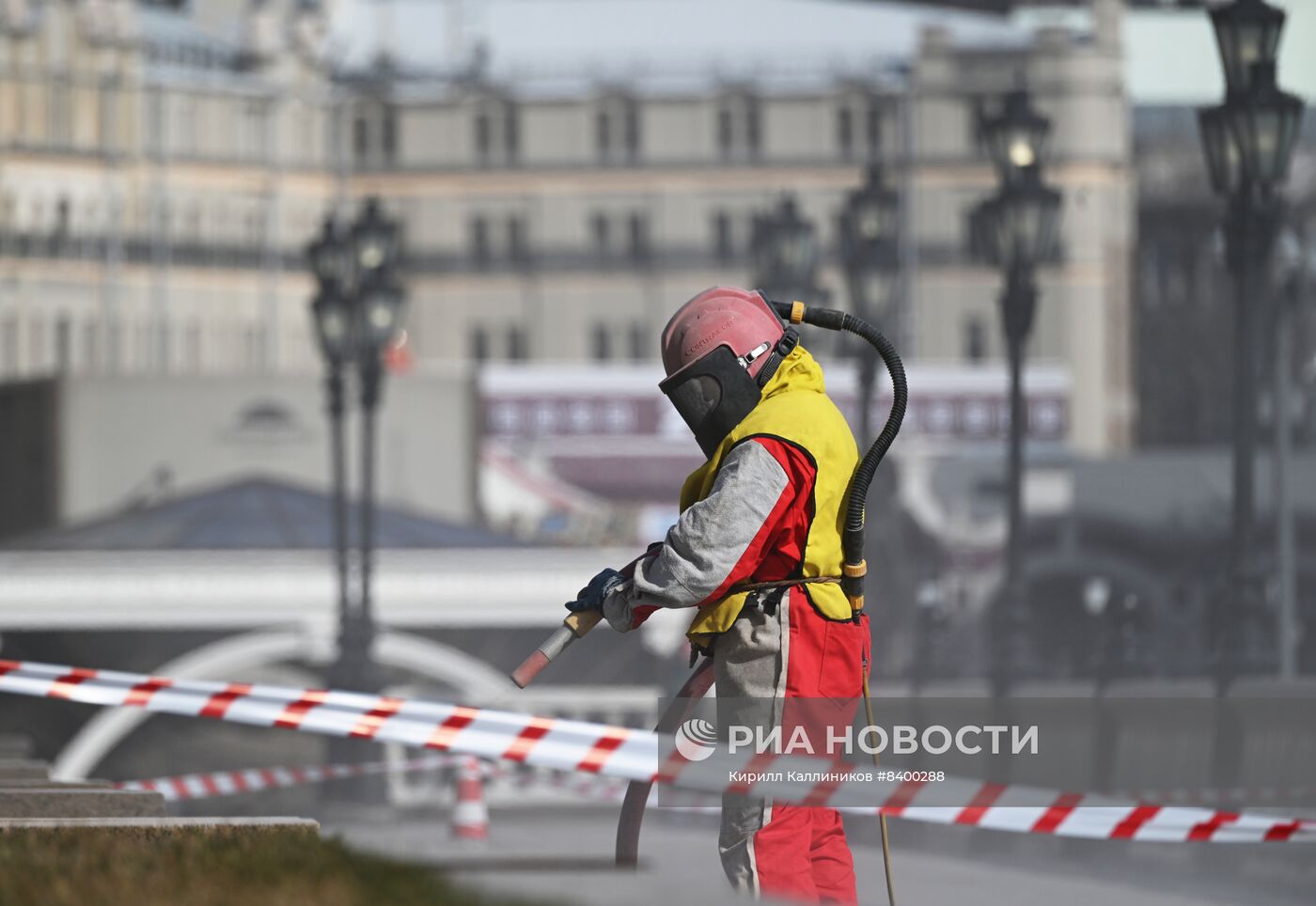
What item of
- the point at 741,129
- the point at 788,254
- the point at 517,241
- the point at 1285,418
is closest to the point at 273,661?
the point at 788,254

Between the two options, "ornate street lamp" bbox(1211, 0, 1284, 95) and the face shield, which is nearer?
the face shield

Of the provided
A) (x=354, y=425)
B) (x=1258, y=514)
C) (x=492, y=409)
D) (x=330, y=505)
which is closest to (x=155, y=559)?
(x=330, y=505)

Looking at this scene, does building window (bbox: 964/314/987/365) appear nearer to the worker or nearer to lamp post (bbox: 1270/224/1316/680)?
lamp post (bbox: 1270/224/1316/680)

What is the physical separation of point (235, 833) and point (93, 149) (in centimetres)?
7252

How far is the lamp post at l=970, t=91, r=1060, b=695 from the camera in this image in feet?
66.3

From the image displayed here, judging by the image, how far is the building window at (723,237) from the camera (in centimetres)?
8244

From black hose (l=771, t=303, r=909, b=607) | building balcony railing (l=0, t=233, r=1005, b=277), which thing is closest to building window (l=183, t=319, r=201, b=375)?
building balcony railing (l=0, t=233, r=1005, b=277)

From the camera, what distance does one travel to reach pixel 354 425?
5531 centimetres

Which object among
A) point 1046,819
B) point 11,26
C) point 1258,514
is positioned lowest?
point 1258,514

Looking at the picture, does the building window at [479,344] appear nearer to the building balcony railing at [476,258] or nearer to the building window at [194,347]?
the building balcony railing at [476,258]

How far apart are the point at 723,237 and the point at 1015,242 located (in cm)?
6262

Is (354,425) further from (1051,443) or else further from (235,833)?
(235,833)

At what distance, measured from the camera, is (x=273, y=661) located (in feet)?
142

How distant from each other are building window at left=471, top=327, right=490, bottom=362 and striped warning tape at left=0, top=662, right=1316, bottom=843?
7293 centimetres
